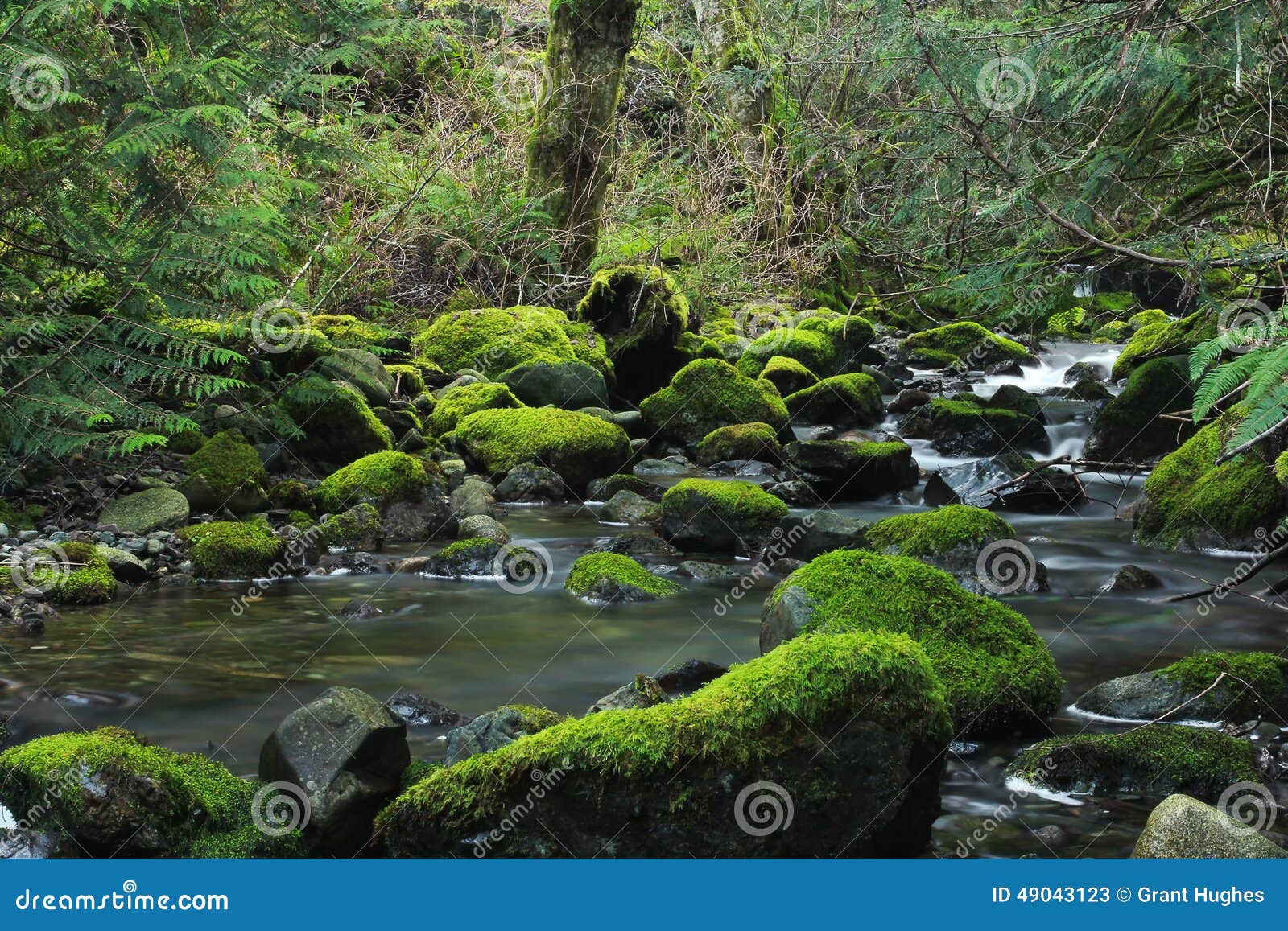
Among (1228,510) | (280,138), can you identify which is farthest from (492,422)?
(1228,510)

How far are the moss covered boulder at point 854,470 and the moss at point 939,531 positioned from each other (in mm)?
2210

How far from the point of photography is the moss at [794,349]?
525 inches

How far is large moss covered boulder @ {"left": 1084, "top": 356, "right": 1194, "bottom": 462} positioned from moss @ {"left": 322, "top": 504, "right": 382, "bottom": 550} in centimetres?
642

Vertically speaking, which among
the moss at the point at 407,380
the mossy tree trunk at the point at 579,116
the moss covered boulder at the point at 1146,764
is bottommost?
the moss at the point at 407,380

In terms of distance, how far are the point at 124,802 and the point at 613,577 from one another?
367 cm

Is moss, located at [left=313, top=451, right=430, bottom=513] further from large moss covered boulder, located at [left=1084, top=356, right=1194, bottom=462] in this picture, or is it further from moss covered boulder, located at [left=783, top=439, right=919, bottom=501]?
large moss covered boulder, located at [left=1084, top=356, right=1194, bottom=462]

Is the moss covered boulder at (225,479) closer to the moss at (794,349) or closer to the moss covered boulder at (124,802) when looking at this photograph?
the moss covered boulder at (124,802)

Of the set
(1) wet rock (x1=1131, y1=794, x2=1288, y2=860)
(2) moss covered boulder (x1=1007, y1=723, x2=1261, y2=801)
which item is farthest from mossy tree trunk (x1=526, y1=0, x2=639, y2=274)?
(1) wet rock (x1=1131, y1=794, x2=1288, y2=860)

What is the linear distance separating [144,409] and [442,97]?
31.6 feet

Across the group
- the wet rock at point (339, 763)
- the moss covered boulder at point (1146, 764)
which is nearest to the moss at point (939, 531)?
the moss covered boulder at point (1146, 764)

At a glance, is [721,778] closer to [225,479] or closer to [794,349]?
[225,479]

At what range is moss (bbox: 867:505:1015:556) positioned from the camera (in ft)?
22.8

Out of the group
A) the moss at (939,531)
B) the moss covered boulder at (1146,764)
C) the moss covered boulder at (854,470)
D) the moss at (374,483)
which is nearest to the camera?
the moss covered boulder at (1146,764)

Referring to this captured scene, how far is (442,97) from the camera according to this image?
50.3 ft
